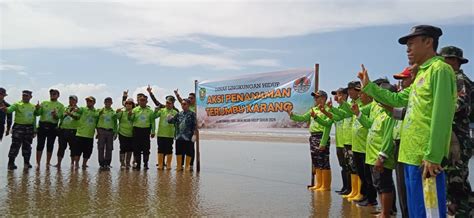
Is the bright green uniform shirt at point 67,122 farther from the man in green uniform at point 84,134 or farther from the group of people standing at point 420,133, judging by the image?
the group of people standing at point 420,133

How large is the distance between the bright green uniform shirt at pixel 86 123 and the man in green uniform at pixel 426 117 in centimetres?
863

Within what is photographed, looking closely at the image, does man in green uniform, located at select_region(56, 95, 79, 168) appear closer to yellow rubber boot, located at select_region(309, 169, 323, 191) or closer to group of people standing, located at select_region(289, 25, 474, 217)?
yellow rubber boot, located at select_region(309, 169, 323, 191)

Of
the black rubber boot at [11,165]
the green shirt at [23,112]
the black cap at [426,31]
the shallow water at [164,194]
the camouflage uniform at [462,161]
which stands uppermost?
the black cap at [426,31]

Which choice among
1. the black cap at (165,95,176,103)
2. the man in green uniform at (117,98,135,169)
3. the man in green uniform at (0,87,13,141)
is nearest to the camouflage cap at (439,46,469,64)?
the black cap at (165,95,176,103)

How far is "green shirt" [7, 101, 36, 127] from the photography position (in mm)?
10047

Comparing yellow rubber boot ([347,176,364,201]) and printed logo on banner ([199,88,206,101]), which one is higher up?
printed logo on banner ([199,88,206,101])

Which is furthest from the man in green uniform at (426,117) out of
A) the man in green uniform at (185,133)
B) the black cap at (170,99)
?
the black cap at (170,99)

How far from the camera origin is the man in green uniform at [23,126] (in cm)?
1002

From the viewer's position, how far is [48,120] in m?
10.4

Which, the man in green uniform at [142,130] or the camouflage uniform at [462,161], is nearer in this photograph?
the camouflage uniform at [462,161]

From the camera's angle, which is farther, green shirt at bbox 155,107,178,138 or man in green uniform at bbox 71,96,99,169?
green shirt at bbox 155,107,178,138

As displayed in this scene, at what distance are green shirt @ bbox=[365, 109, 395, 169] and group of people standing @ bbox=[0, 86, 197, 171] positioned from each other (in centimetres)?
619

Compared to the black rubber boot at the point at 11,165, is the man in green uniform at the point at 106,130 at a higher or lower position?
higher

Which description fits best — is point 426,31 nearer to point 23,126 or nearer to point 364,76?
point 364,76
